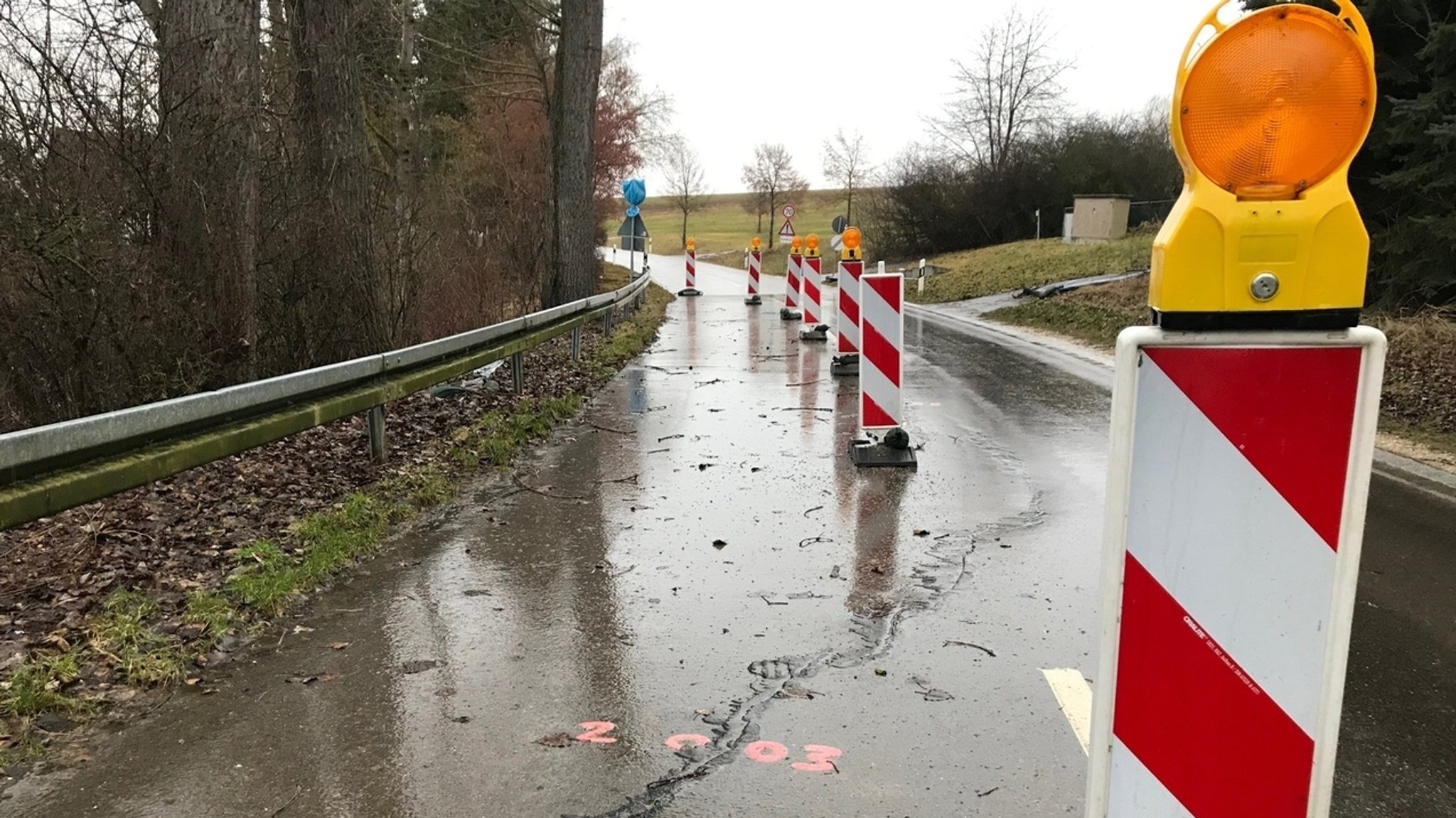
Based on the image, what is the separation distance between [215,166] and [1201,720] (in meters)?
6.65

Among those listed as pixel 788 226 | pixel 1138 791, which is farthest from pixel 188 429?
pixel 788 226

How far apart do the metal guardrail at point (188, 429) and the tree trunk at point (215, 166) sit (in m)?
1.11

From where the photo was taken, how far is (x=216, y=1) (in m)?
6.76

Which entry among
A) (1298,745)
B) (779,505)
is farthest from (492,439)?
(1298,745)

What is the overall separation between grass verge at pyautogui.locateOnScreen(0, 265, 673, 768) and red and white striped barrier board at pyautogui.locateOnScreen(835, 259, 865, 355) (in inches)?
147

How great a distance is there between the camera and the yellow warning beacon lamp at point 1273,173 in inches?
57.5

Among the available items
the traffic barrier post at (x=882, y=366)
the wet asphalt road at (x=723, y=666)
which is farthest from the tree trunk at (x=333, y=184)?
the traffic barrier post at (x=882, y=366)

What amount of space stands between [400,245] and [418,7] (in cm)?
1799

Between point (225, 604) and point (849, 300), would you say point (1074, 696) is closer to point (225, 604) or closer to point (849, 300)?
point (225, 604)

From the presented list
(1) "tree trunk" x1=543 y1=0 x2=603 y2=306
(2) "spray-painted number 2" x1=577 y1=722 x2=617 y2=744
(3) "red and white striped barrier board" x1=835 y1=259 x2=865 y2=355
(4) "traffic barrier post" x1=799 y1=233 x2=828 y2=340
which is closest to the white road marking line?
(2) "spray-painted number 2" x1=577 y1=722 x2=617 y2=744

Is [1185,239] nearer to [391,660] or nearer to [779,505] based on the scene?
[391,660]

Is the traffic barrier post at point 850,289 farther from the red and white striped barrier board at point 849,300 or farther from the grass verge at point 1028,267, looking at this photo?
the grass verge at point 1028,267

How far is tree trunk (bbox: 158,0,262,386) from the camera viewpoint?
600 centimetres

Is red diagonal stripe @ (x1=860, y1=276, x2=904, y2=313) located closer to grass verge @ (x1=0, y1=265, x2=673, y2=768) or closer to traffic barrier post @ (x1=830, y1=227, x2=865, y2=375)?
traffic barrier post @ (x1=830, y1=227, x2=865, y2=375)
